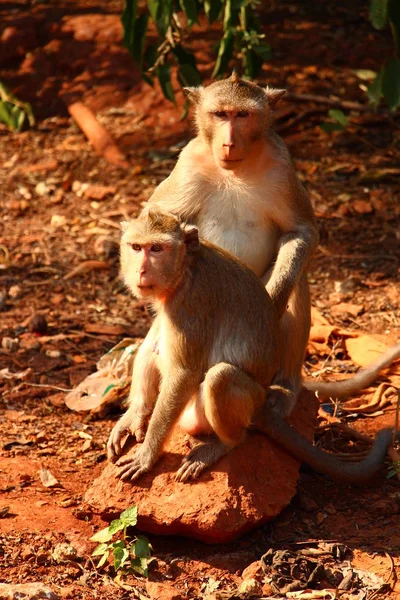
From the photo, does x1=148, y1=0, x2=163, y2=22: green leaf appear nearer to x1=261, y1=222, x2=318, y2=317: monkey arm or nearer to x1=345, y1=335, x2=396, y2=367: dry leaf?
x1=261, y1=222, x2=318, y2=317: monkey arm

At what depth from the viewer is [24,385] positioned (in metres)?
8.01

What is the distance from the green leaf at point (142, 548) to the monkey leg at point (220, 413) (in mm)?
429

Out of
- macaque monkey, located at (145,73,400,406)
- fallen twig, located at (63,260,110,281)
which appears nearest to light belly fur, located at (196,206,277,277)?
macaque monkey, located at (145,73,400,406)

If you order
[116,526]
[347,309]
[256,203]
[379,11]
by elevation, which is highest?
[379,11]

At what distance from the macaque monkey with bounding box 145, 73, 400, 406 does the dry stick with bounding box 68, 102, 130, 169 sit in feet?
17.1

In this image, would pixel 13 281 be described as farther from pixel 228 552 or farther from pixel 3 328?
pixel 228 552

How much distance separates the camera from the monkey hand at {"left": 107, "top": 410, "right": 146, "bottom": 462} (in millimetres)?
6301

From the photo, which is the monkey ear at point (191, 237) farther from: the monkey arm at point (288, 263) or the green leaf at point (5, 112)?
the green leaf at point (5, 112)

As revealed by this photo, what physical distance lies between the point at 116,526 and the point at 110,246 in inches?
Answer: 197

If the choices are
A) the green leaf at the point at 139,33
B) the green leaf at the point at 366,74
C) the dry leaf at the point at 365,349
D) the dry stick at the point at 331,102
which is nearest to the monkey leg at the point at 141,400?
the dry leaf at the point at 365,349

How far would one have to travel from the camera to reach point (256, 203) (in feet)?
22.0

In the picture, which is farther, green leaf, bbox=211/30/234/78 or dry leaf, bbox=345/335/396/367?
green leaf, bbox=211/30/234/78

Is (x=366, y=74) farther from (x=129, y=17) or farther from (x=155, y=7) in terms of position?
(x=129, y=17)

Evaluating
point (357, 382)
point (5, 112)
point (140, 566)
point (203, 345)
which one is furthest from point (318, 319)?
point (140, 566)
